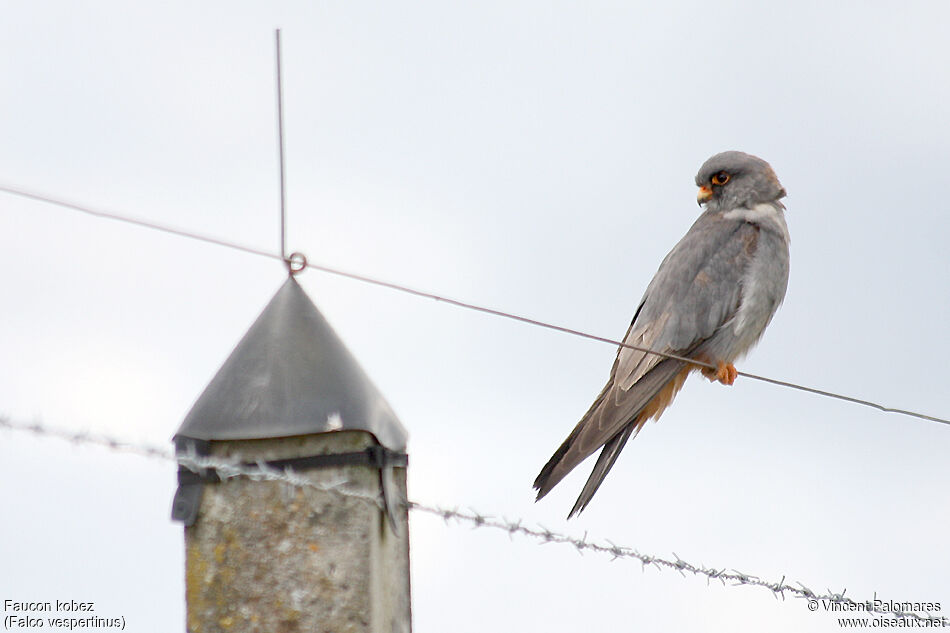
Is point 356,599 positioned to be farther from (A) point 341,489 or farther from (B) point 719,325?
(B) point 719,325

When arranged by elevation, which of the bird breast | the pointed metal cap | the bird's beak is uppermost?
the bird's beak

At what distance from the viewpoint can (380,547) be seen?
257 cm

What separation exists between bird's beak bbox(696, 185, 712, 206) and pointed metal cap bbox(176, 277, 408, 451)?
11.8 ft

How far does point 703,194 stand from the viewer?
6.00m

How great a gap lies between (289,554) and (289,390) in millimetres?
354

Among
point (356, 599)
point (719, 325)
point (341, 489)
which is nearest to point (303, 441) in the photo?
point (341, 489)

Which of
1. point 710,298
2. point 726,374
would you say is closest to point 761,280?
point 710,298

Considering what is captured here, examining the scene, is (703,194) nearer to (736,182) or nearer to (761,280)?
(736,182)

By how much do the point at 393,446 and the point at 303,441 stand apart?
7.9 inches

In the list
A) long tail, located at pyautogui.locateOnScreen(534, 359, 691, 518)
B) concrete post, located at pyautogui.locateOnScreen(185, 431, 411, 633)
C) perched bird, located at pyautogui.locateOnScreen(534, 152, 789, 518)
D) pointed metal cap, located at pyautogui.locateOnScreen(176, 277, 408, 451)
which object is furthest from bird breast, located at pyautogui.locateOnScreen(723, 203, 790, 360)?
concrete post, located at pyautogui.locateOnScreen(185, 431, 411, 633)

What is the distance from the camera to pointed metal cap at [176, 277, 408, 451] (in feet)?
8.44

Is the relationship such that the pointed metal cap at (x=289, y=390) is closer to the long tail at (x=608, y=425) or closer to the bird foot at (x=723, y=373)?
the long tail at (x=608, y=425)

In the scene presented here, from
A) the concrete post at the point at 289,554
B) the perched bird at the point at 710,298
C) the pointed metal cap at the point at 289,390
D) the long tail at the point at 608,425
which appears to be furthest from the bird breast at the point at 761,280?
the concrete post at the point at 289,554

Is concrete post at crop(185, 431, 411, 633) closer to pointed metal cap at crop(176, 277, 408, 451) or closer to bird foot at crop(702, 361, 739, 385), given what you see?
pointed metal cap at crop(176, 277, 408, 451)
